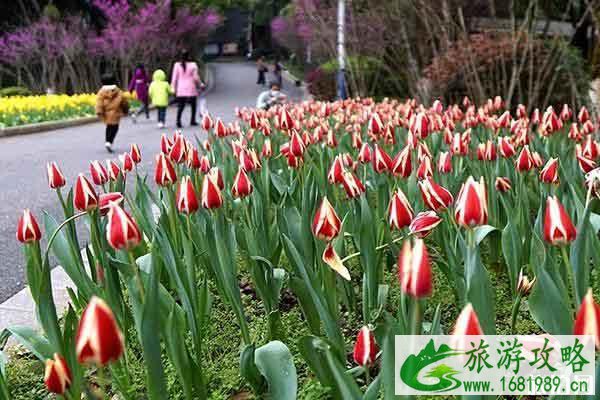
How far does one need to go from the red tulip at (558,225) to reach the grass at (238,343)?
1.92 feet

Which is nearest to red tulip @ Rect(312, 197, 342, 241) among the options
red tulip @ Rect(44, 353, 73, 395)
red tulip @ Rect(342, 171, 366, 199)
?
red tulip @ Rect(342, 171, 366, 199)

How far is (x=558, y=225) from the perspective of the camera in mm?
1464

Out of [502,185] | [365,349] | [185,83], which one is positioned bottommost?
[185,83]

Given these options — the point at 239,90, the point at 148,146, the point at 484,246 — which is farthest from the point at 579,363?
the point at 239,90

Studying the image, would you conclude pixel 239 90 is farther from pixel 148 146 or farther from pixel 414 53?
pixel 148 146

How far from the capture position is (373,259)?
2.08m

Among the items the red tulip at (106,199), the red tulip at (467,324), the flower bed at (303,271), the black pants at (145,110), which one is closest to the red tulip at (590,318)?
the flower bed at (303,271)

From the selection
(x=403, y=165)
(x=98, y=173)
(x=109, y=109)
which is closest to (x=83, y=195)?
(x=98, y=173)

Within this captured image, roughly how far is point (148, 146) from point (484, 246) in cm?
853

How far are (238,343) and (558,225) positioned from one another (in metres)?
1.23

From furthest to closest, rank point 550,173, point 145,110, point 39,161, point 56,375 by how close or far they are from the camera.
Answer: point 145,110 < point 39,161 < point 550,173 < point 56,375

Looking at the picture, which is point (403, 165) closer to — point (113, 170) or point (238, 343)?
point (238, 343)

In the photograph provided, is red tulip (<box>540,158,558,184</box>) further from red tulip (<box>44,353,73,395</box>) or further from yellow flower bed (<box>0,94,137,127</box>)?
yellow flower bed (<box>0,94,137,127</box>)

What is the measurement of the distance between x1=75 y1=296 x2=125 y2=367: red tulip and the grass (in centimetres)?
86
